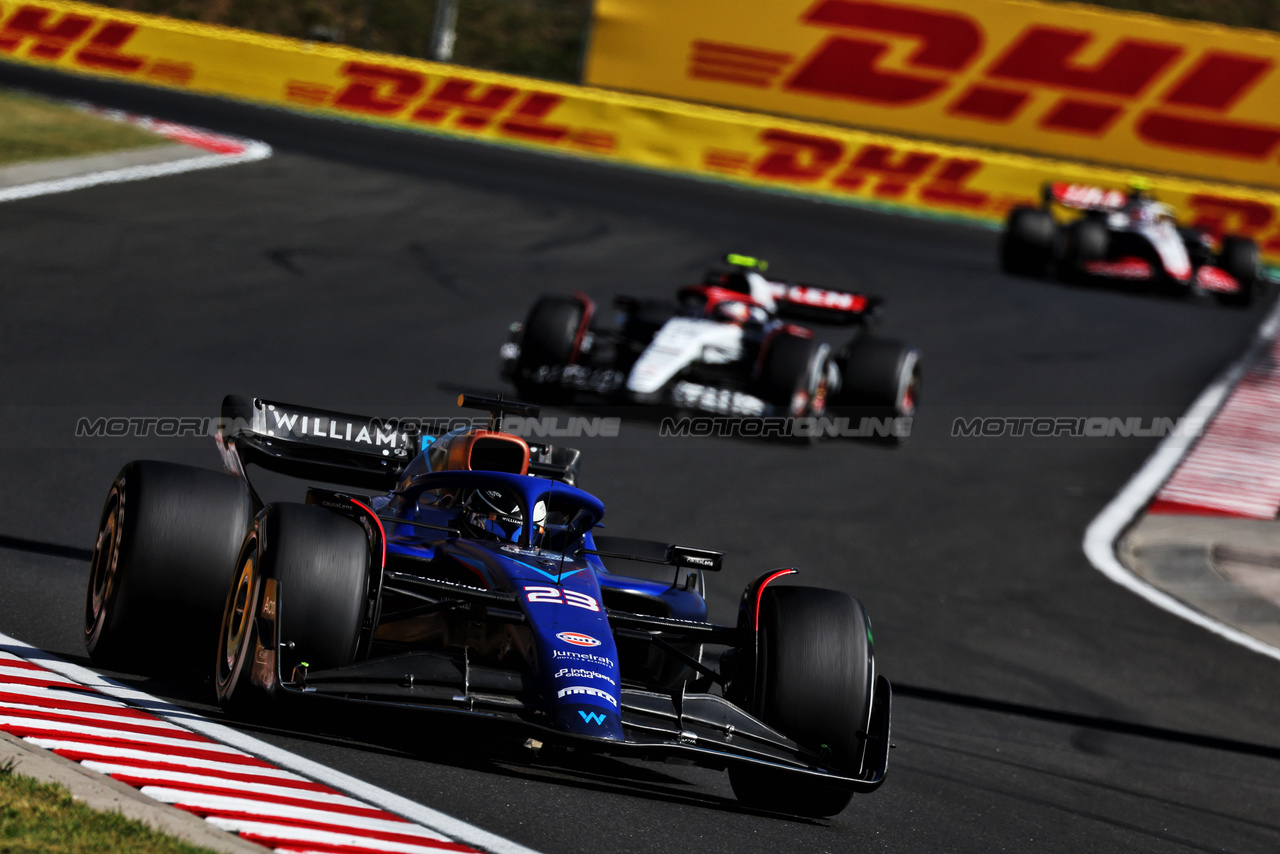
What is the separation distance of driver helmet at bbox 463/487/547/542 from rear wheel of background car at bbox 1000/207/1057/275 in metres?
16.2

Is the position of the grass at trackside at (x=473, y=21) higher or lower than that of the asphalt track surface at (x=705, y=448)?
higher

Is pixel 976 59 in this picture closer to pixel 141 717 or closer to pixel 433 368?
pixel 433 368

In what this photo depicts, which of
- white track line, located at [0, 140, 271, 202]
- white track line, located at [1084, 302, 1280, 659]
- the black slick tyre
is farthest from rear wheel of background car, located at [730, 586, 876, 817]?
white track line, located at [0, 140, 271, 202]

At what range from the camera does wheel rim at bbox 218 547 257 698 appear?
20.0ft

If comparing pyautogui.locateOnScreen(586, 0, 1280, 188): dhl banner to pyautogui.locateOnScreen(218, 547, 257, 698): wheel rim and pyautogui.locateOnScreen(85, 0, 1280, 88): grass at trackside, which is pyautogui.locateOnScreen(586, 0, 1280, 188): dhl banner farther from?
pyautogui.locateOnScreen(218, 547, 257, 698): wheel rim

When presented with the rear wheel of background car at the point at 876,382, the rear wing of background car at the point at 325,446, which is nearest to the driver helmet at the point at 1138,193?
the rear wheel of background car at the point at 876,382

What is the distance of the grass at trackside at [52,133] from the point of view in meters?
21.8

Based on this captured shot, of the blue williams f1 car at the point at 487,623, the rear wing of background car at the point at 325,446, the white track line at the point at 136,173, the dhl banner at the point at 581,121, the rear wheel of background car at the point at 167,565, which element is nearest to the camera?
the blue williams f1 car at the point at 487,623

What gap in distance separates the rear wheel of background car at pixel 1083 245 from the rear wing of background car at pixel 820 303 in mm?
8393

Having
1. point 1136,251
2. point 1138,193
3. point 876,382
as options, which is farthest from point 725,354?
point 1136,251

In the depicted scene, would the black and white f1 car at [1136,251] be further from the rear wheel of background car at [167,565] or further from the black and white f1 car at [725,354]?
the rear wheel of background car at [167,565]

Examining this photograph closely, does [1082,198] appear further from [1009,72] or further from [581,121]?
[581,121]

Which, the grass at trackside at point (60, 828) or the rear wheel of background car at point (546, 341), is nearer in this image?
the grass at trackside at point (60, 828)

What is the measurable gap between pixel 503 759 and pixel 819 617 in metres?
1.31
